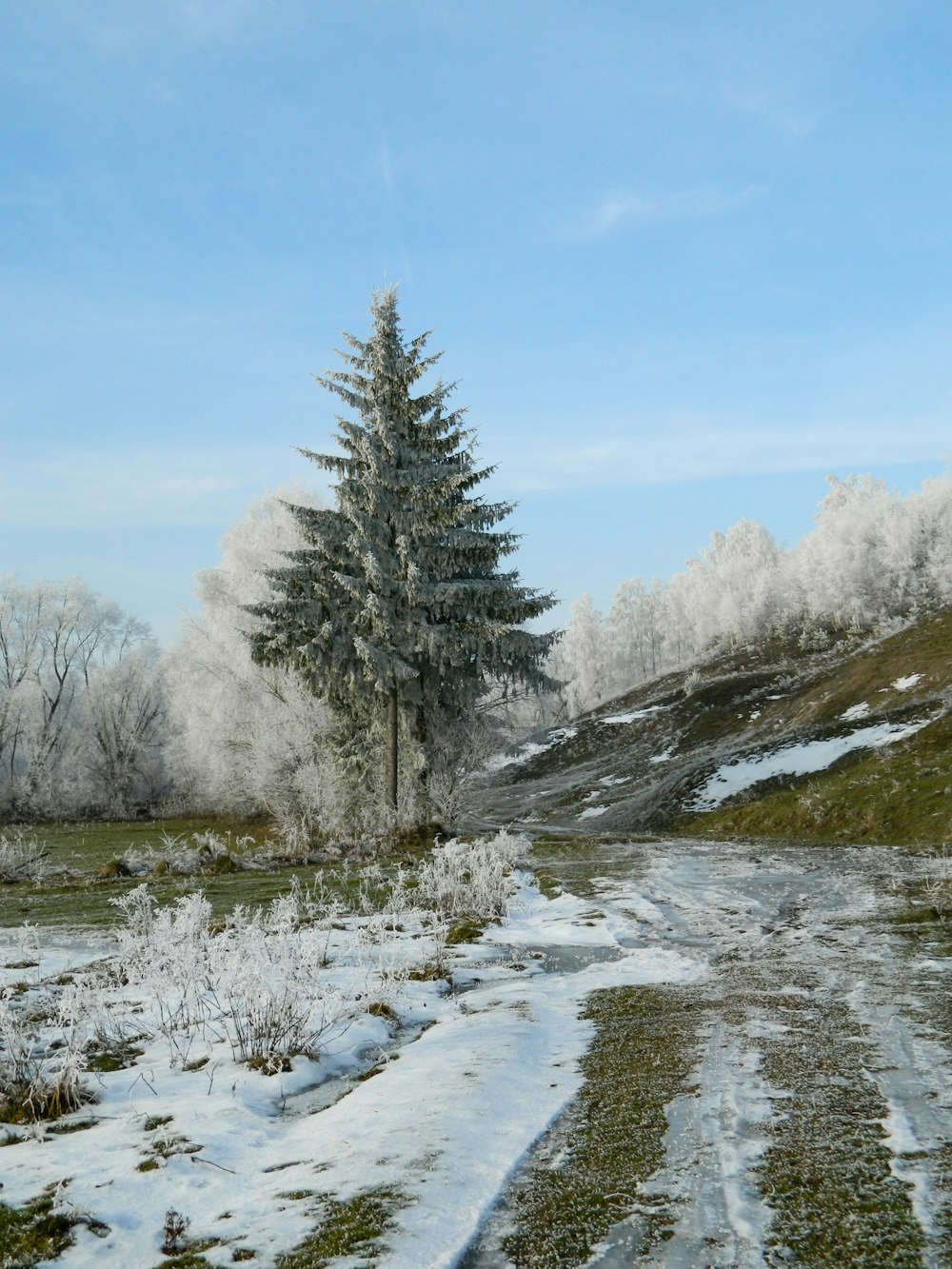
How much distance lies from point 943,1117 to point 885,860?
52.8 feet

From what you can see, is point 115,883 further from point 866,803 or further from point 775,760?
point 775,760

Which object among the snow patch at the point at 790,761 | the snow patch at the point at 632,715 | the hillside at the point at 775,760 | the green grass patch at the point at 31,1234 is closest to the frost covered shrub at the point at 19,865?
the hillside at the point at 775,760

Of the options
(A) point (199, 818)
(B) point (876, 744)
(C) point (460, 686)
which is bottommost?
(A) point (199, 818)

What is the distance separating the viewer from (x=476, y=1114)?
4742mm

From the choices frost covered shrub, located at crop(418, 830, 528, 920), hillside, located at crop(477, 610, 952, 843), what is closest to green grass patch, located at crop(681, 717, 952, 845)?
hillside, located at crop(477, 610, 952, 843)

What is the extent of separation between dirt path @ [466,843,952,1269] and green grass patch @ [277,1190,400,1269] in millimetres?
415

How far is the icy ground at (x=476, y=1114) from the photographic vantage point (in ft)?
11.7

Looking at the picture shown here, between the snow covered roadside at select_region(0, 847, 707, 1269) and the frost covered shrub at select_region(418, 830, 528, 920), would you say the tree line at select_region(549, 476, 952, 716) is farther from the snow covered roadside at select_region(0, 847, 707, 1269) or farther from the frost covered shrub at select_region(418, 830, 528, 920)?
the snow covered roadside at select_region(0, 847, 707, 1269)

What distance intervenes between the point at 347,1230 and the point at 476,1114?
4.41 ft

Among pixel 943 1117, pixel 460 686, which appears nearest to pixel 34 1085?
pixel 943 1117

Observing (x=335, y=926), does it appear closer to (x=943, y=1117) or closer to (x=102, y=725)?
(x=943, y=1117)

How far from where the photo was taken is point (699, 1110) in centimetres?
472

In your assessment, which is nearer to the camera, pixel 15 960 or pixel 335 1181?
pixel 335 1181

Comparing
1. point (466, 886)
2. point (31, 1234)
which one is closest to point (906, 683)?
point (466, 886)
